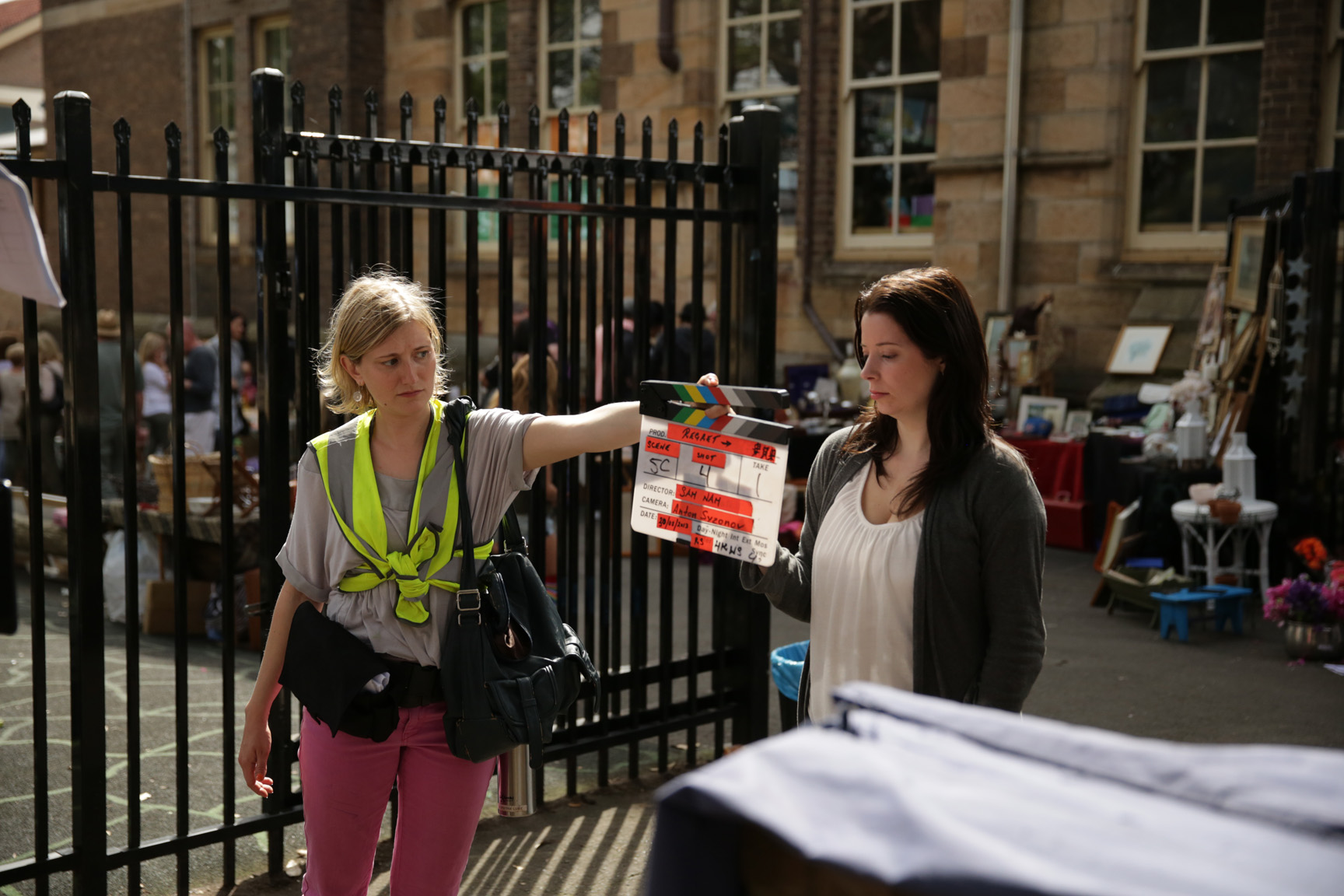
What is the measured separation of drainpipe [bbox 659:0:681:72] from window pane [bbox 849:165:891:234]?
2438 millimetres

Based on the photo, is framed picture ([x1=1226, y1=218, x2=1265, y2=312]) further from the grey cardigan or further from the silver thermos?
the silver thermos

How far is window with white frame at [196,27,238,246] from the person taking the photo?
19.0 m

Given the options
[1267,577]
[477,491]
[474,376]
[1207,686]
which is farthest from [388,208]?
[1267,577]

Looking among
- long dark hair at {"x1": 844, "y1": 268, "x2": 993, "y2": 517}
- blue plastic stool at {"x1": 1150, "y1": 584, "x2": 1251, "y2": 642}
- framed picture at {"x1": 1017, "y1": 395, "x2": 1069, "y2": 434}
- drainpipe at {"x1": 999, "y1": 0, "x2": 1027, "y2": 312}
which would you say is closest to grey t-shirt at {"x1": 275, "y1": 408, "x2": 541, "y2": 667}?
long dark hair at {"x1": 844, "y1": 268, "x2": 993, "y2": 517}

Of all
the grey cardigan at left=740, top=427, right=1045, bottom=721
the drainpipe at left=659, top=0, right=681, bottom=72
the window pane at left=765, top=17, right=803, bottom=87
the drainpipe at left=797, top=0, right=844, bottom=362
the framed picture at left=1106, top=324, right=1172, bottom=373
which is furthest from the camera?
the drainpipe at left=659, top=0, right=681, bottom=72

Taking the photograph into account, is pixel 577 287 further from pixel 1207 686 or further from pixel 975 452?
pixel 1207 686

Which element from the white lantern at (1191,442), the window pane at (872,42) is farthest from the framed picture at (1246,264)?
the window pane at (872,42)

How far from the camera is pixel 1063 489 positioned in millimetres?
9609

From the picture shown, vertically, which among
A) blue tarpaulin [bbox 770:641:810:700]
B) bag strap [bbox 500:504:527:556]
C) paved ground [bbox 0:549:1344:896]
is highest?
bag strap [bbox 500:504:527:556]

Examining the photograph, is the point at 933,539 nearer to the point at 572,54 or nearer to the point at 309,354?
the point at 309,354

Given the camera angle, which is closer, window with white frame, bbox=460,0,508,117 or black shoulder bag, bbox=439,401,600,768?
black shoulder bag, bbox=439,401,600,768

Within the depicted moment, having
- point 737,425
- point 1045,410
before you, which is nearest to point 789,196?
point 1045,410

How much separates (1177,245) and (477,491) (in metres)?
9.74

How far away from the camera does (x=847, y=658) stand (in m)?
2.60
